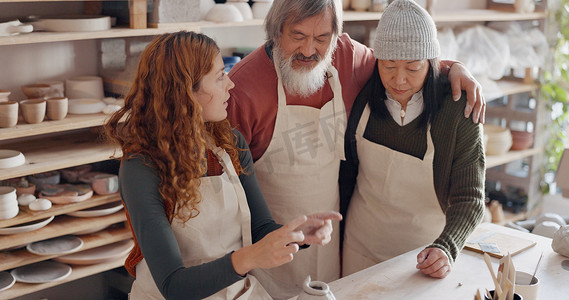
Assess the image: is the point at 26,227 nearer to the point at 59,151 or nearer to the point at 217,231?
the point at 59,151

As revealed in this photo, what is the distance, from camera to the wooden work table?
195 centimetres

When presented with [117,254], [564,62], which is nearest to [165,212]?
[117,254]

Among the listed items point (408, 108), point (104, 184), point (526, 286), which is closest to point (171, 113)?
point (408, 108)

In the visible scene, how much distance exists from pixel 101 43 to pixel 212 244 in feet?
5.20

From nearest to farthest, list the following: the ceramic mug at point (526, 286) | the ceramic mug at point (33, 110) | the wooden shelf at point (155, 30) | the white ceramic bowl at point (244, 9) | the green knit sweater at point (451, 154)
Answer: the ceramic mug at point (526, 286) → the green knit sweater at point (451, 154) → the wooden shelf at point (155, 30) → the ceramic mug at point (33, 110) → the white ceramic bowl at point (244, 9)

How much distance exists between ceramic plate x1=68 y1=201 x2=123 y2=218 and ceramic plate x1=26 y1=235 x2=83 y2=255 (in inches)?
4.6

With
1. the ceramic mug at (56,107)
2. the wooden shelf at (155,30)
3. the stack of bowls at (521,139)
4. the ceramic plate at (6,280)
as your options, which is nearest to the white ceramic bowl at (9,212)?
the ceramic plate at (6,280)

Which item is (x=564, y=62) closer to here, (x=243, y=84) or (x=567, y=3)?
(x=567, y=3)

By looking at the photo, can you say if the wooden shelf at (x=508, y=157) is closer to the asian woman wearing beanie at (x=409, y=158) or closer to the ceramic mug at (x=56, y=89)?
the asian woman wearing beanie at (x=409, y=158)

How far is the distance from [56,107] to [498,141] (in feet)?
9.79

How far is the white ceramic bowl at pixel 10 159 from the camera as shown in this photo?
269cm

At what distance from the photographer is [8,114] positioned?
2.66 meters

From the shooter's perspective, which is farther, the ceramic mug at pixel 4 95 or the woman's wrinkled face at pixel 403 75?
the ceramic mug at pixel 4 95

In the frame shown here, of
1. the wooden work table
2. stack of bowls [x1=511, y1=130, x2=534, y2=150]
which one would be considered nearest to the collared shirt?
the wooden work table
